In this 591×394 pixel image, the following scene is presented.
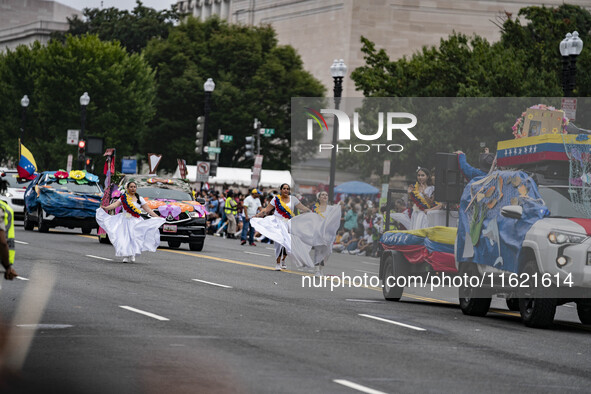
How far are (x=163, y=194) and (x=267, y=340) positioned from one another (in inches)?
806

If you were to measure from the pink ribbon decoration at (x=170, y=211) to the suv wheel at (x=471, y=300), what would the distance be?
47.2ft

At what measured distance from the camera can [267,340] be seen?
12758 mm

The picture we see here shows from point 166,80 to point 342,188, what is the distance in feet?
212

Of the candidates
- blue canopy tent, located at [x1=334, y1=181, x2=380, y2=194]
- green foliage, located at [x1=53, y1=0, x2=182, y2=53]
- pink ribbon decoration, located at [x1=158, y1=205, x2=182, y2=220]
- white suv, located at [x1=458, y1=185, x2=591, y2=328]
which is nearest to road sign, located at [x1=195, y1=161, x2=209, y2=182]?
pink ribbon decoration, located at [x1=158, y1=205, x2=182, y2=220]

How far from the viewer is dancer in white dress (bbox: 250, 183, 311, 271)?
2527 cm

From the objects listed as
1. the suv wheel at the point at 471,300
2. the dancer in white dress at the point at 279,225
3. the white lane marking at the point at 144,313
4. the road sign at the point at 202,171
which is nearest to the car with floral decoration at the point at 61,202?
the road sign at the point at 202,171

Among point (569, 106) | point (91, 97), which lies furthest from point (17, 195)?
point (91, 97)

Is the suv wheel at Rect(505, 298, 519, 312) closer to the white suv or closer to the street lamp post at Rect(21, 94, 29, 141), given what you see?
the white suv

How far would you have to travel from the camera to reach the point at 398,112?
18531mm

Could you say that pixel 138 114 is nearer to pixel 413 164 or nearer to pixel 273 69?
pixel 273 69

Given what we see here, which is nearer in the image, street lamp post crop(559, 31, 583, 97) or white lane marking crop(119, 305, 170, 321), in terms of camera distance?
white lane marking crop(119, 305, 170, 321)

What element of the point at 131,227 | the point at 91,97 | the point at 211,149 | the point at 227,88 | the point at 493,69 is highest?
the point at 227,88

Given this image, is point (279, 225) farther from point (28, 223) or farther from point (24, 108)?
point (24, 108)

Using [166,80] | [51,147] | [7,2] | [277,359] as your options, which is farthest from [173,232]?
[7,2]
